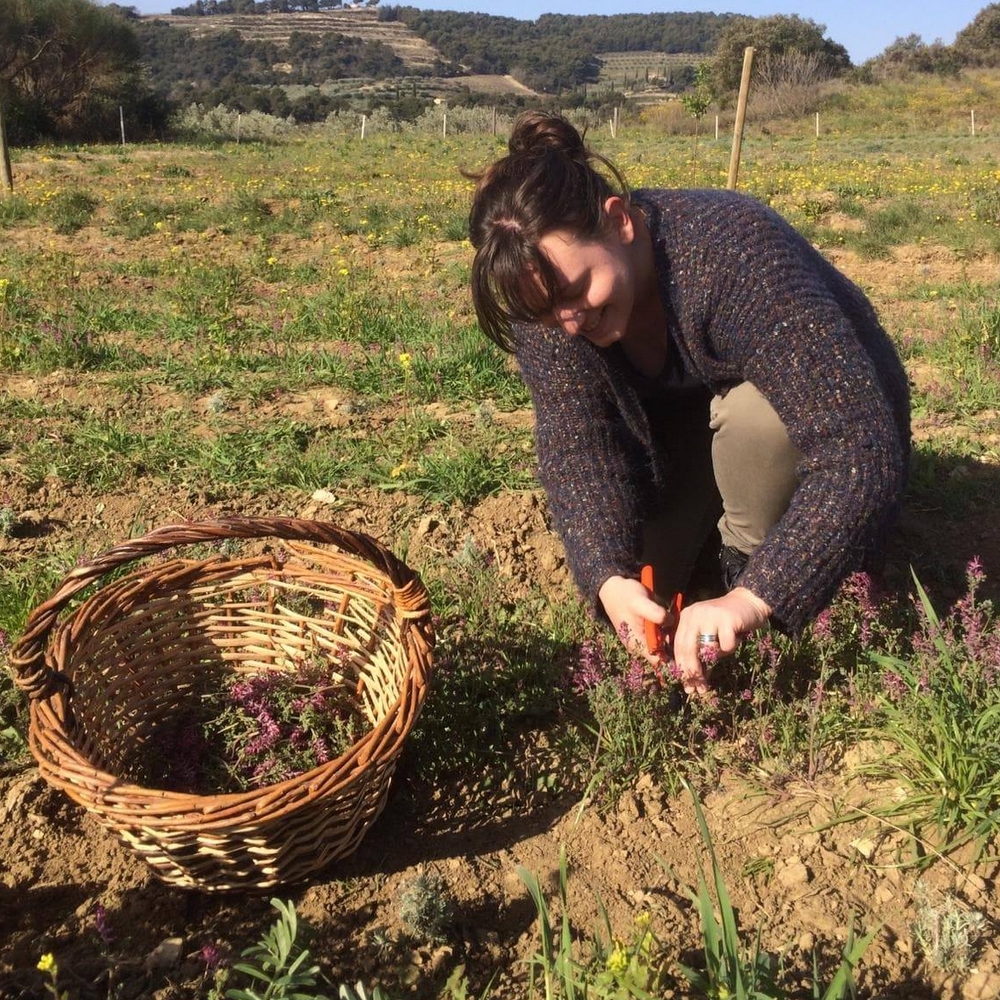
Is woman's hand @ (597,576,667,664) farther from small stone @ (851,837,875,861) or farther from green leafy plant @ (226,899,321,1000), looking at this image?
green leafy plant @ (226,899,321,1000)

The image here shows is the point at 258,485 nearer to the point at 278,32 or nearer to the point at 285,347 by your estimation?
the point at 285,347

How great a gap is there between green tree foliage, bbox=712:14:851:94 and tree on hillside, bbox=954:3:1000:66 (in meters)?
5.51

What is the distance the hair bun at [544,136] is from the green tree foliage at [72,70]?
2688 cm

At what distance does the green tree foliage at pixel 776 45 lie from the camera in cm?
4047

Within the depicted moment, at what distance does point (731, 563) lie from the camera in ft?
7.82

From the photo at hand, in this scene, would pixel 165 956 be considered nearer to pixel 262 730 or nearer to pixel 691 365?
pixel 262 730

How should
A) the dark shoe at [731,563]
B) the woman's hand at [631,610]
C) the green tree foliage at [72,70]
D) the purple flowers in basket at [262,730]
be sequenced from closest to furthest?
the woman's hand at [631,610], the purple flowers in basket at [262,730], the dark shoe at [731,563], the green tree foliage at [72,70]

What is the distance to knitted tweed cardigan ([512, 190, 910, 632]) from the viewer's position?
174 centimetres

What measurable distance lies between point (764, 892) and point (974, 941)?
347 mm

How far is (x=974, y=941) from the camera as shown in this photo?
1.53 m

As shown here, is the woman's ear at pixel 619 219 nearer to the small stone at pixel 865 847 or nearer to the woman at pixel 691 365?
the woman at pixel 691 365

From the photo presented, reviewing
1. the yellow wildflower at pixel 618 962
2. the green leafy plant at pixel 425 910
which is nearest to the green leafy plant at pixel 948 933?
the yellow wildflower at pixel 618 962

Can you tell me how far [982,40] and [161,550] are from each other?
57.1 meters

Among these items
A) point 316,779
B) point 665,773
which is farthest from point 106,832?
point 665,773
